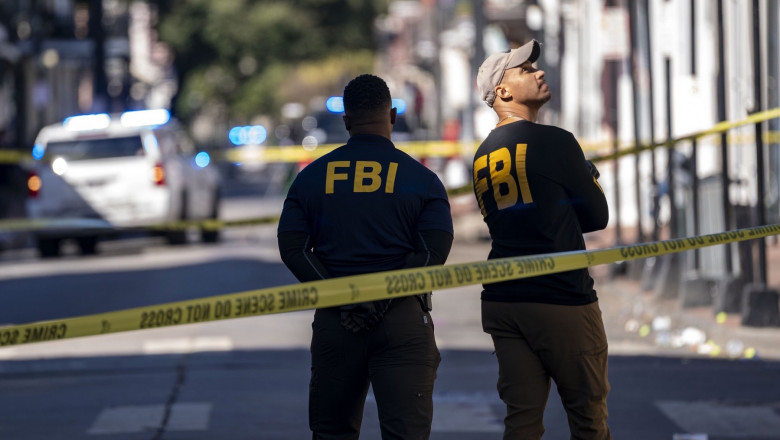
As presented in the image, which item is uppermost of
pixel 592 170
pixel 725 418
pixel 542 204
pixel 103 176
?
pixel 592 170

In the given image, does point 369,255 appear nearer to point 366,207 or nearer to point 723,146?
point 366,207

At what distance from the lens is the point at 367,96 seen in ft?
16.8

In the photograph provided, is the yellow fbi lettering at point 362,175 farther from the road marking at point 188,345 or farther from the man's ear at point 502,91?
the road marking at point 188,345

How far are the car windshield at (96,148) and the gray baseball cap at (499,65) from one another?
15661mm

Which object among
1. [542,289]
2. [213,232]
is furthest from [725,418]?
[213,232]

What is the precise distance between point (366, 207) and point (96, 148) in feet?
52.5

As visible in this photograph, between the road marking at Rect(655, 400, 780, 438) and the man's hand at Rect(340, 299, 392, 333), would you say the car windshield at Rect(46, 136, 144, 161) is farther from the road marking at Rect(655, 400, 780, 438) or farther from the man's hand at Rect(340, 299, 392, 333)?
the man's hand at Rect(340, 299, 392, 333)

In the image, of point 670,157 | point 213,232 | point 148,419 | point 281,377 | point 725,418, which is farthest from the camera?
point 213,232

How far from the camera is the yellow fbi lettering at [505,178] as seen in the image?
5.04 metres

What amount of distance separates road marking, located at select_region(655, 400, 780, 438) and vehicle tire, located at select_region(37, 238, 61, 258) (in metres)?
13.7

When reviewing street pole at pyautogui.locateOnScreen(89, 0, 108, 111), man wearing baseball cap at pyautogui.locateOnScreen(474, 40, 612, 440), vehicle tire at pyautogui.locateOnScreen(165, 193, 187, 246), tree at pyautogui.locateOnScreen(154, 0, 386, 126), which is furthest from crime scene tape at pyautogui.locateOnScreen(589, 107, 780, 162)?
tree at pyautogui.locateOnScreen(154, 0, 386, 126)

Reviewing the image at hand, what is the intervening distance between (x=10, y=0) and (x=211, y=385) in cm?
3571

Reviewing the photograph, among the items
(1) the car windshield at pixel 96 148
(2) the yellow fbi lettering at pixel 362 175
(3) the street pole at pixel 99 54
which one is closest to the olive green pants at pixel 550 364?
(2) the yellow fbi lettering at pixel 362 175

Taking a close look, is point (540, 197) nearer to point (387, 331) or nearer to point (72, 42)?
point (387, 331)
